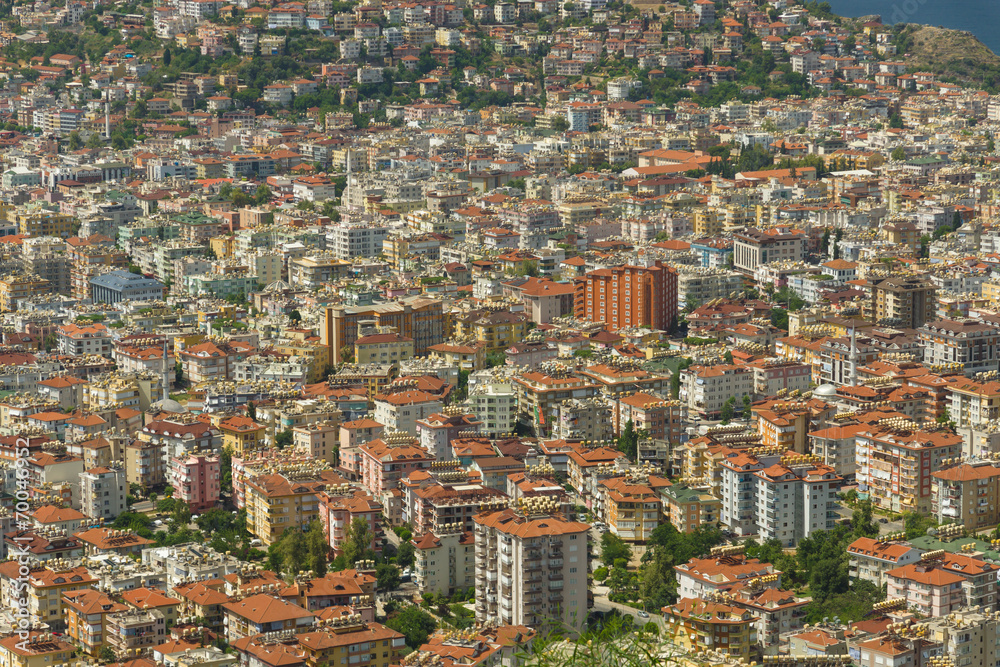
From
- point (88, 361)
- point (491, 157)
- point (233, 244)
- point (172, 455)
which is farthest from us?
point (491, 157)

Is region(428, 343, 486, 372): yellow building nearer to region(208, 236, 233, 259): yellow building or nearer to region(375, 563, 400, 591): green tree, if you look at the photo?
region(375, 563, 400, 591): green tree

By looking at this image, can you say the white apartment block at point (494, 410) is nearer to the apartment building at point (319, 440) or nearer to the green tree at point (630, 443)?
the green tree at point (630, 443)

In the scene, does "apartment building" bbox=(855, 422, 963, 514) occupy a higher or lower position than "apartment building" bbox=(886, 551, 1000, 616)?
higher

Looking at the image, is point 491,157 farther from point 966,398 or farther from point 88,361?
point 966,398

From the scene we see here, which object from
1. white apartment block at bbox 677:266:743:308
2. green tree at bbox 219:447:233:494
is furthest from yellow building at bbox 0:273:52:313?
white apartment block at bbox 677:266:743:308

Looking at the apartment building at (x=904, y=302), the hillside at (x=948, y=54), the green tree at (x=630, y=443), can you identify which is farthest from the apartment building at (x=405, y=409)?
the hillside at (x=948, y=54)

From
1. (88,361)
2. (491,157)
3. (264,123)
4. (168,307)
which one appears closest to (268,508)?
(88,361)
